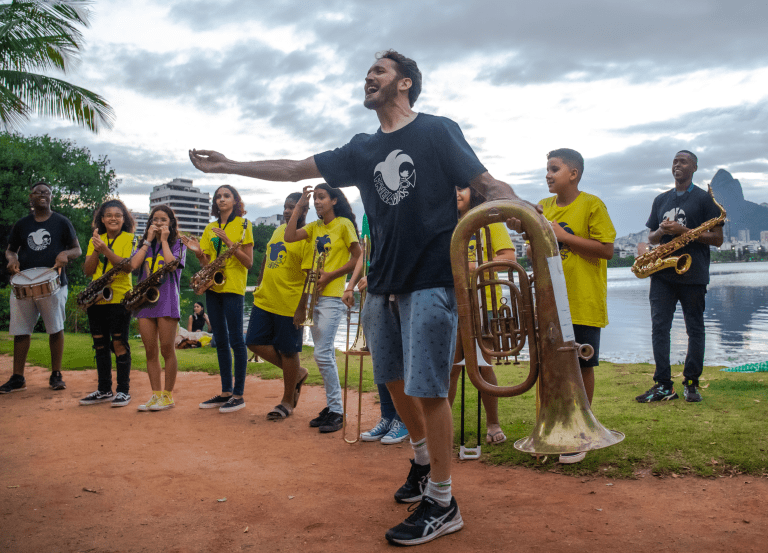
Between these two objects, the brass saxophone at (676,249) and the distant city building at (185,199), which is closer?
the brass saxophone at (676,249)

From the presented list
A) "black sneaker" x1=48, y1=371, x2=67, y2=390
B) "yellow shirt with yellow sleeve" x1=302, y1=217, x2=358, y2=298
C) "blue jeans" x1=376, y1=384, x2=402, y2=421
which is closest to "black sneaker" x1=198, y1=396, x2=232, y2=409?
"yellow shirt with yellow sleeve" x1=302, y1=217, x2=358, y2=298

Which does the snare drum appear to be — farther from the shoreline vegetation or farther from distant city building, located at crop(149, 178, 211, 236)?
distant city building, located at crop(149, 178, 211, 236)

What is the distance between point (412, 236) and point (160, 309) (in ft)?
12.9

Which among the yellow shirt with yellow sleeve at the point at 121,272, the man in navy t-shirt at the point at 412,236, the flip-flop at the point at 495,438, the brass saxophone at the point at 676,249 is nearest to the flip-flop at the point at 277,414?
the flip-flop at the point at 495,438

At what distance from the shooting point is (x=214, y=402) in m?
6.12

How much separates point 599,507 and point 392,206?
2.01 meters

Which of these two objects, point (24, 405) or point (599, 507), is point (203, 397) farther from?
point (599, 507)

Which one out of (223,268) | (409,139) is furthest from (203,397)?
(409,139)

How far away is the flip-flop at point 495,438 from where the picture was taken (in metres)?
4.41

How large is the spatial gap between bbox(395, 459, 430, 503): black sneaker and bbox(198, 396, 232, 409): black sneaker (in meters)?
3.36

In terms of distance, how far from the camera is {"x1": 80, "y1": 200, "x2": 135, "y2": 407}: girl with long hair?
6.29m

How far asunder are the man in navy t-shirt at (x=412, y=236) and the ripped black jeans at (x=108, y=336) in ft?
13.2

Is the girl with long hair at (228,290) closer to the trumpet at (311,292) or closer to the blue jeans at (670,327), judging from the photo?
the trumpet at (311,292)

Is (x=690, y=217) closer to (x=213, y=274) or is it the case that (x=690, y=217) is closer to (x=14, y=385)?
(x=213, y=274)
